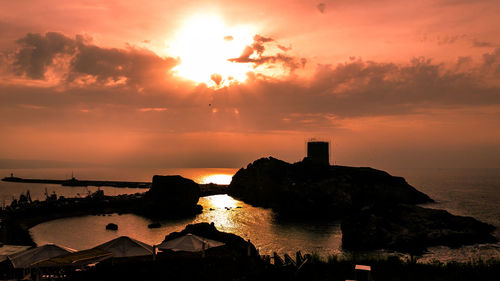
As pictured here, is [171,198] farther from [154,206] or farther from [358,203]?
[358,203]

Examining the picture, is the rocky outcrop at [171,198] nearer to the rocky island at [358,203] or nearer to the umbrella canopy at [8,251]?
the rocky island at [358,203]

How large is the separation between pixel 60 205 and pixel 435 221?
119m

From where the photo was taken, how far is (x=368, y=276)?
18234 millimetres

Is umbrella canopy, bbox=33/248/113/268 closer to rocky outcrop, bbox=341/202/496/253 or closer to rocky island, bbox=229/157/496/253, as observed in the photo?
rocky island, bbox=229/157/496/253

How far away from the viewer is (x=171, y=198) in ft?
412

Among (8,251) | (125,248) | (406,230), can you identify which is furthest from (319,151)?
(8,251)

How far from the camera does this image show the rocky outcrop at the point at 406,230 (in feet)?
202

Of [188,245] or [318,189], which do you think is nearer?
[188,245]

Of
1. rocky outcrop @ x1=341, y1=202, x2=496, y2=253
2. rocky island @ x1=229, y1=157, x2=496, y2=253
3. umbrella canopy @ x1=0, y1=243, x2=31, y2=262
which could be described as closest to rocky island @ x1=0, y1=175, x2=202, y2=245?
rocky island @ x1=229, y1=157, x2=496, y2=253

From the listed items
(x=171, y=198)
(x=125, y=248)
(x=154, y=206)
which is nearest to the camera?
(x=125, y=248)

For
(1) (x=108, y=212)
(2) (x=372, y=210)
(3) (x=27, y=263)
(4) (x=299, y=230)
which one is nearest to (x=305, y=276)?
(3) (x=27, y=263)

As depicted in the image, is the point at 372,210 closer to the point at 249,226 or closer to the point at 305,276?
the point at 249,226

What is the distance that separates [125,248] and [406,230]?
53.5 metres

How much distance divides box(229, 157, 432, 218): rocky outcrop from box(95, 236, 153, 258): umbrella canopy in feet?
316
